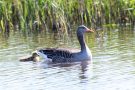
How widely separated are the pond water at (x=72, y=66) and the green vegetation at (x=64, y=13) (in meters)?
0.53

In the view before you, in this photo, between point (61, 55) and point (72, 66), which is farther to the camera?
point (61, 55)

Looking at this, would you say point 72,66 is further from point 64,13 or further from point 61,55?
point 64,13

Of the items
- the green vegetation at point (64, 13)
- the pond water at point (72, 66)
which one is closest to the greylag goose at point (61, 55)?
the pond water at point (72, 66)

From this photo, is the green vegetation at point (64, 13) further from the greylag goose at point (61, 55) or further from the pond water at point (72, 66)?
the greylag goose at point (61, 55)

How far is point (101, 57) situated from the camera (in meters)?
14.9

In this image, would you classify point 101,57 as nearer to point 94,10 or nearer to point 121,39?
point 121,39

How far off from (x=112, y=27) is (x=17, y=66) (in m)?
7.12

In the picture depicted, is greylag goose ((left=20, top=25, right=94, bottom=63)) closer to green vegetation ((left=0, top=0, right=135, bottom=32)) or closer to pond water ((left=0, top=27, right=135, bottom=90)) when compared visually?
pond water ((left=0, top=27, right=135, bottom=90))

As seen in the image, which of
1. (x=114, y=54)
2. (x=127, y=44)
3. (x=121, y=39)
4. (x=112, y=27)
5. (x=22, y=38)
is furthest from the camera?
(x=112, y=27)

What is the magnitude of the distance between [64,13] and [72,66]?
533cm

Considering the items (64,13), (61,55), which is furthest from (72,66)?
(64,13)

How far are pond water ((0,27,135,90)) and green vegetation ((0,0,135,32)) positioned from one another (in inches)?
20.8

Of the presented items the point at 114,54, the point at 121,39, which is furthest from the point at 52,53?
the point at 121,39

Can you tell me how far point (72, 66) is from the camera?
14.3m
